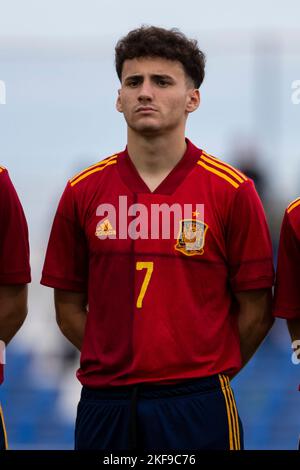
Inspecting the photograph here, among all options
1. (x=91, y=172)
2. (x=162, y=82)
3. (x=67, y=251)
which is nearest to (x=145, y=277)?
(x=67, y=251)

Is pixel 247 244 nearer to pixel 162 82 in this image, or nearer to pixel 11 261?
pixel 162 82

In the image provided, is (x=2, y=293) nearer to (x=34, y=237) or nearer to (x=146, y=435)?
(x=146, y=435)

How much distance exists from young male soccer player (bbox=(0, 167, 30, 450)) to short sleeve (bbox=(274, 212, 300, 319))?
0.90 metres

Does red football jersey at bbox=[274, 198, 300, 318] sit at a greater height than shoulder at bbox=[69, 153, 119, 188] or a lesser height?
lesser

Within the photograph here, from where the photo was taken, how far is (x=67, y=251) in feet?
13.1

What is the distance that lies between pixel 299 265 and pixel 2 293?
1063mm

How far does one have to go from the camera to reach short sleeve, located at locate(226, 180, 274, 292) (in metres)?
3.83

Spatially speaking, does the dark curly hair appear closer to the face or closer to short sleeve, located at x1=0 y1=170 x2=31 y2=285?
the face

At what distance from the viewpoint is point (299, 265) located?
3836 millimetres

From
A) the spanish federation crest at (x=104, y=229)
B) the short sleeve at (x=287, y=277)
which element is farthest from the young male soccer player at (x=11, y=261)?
the short sleeve at (x=287, y=277)

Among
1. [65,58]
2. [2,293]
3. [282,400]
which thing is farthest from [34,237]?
[2,293]

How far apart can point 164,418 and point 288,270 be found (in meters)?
0.66

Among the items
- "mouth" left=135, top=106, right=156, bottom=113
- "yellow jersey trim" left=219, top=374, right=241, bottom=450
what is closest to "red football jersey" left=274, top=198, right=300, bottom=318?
"yellow jersey trim" left=219, top=374, right=241, bottom=450

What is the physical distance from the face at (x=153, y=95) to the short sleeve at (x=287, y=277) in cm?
53
